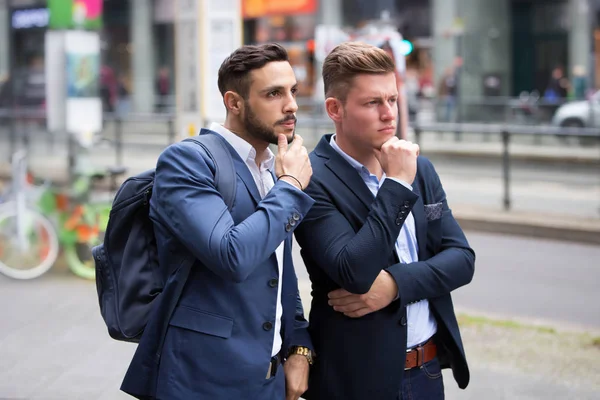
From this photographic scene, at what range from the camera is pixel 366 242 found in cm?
252

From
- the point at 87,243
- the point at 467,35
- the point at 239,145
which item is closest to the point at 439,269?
the point at 239,145

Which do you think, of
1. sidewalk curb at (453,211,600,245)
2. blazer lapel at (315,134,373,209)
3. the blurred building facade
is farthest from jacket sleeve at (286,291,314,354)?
the blurred building facade

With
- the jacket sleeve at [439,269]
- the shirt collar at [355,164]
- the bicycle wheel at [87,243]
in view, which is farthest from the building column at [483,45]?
the shirt collar at [355,164]

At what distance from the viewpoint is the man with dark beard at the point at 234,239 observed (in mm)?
2324

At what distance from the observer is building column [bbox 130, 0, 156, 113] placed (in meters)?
35.2

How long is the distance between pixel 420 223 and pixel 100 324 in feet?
13.8

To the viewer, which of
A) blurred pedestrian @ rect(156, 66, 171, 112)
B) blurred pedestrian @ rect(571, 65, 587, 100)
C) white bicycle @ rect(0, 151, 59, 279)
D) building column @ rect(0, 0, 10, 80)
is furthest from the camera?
building column @ rect(0, 0, 10, 80)

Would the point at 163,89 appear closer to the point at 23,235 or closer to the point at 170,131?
the point at 170,131

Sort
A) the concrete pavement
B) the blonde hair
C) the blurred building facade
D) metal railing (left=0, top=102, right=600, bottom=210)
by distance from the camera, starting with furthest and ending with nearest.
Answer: the blurred building facade, metal railing (left=0, top=102, right=600, bottom=210), the concrete pavement, the blonde hair

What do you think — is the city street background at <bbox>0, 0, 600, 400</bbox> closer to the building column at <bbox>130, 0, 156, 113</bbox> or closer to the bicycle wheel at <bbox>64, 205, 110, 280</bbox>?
the bicycle wheel at <bbox>64, 205, 110, 280</bbox>

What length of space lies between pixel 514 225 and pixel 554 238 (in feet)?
1.70

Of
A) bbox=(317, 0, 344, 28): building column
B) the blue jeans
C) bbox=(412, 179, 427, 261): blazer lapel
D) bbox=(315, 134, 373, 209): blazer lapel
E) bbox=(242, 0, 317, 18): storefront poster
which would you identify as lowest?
the blue jeans

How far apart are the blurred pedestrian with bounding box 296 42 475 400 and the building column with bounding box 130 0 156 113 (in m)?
33.0

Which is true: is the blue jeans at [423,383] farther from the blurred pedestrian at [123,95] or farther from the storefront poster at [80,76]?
the blurred pedestrian at [123,95]
